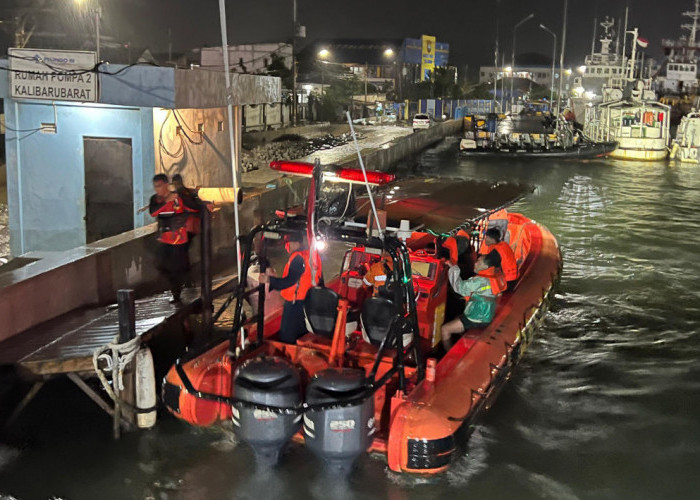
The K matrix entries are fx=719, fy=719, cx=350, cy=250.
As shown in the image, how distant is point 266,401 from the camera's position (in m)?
5.75

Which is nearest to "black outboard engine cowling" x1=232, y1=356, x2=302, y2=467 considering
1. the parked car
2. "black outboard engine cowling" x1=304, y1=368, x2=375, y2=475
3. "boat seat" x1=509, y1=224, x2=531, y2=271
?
"black outboard engine cowling" x1=304, y1=368, x2=375, y2=475

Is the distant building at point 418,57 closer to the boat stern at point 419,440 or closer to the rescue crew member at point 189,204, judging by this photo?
the rescue crew member at point 189,204

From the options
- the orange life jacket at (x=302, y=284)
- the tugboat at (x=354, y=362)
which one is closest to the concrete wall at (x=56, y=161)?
the tugboat at (x=354, y=362)

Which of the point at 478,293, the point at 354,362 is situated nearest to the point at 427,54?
the point at 478,293

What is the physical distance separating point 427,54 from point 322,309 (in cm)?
10329

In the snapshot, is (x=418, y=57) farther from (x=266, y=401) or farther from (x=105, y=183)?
(x=266, y=401)

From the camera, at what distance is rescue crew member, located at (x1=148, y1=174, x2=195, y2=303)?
9391mm

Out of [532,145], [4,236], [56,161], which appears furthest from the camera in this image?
[532,145]

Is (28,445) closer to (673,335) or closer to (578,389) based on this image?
(578,389)

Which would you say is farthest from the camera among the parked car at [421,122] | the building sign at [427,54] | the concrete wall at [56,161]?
the building sign at [427,54]

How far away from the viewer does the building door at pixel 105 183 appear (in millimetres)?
12031

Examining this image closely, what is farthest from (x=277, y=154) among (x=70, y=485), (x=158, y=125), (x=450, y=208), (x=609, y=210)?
(x=70, y=485)

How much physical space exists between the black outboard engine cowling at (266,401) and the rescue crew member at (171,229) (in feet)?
12.2

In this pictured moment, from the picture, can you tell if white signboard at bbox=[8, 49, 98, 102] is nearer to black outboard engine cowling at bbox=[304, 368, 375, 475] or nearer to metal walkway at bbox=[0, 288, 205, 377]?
metal walkway at bbox=[0, 288, 205, 377]
